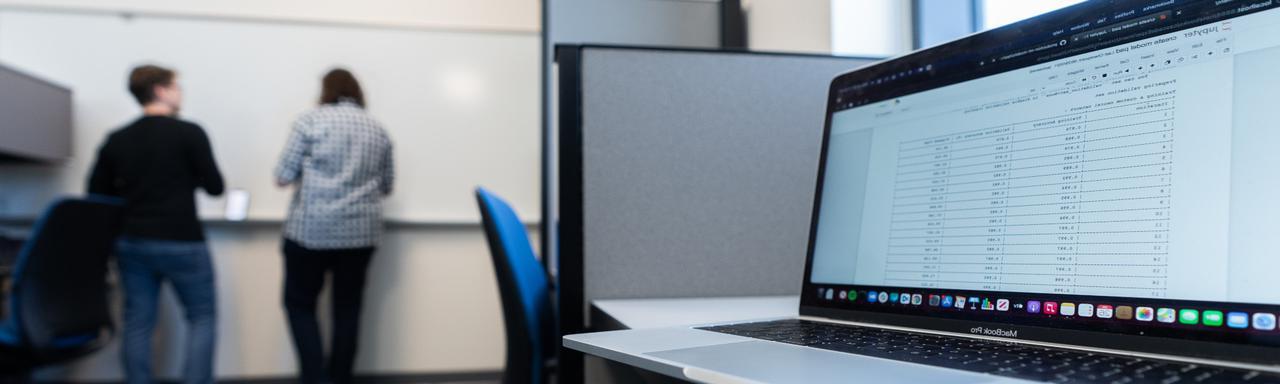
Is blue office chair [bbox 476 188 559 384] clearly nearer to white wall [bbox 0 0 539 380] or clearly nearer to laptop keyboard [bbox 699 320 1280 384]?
laptop keyboard [bbox 699 320 1280 384]

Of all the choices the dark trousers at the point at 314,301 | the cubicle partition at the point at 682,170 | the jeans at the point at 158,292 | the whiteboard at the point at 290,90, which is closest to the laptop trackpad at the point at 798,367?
the cubicle partition at the point at 682,170

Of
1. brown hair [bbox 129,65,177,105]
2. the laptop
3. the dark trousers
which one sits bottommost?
the dark trousers

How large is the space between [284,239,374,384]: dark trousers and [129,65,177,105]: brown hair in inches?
22.3

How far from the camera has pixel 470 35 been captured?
279 cm

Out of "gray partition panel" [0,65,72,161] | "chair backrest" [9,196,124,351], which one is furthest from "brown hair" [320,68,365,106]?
"gray partition panel" [0,65,72,161]

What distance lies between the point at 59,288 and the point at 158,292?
0.56 meters

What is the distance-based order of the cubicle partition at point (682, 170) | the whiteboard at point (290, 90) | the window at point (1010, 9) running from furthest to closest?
the whiteboard at point (290, 90) < the window at point (1010, 9) < the cubicle partition at point (682, 170)

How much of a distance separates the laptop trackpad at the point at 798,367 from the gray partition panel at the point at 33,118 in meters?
2.68

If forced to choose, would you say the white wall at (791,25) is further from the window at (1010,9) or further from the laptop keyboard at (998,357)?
the laptop keyboard at (998,357)

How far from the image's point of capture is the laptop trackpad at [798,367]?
355 mm

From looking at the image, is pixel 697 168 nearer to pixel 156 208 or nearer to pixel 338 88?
pixel 338 88

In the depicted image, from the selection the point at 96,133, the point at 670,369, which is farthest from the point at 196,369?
the point at 670,369

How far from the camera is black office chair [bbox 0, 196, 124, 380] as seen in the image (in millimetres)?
1590

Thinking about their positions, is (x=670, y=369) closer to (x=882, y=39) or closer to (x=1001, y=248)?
(x=1001, y=248)
